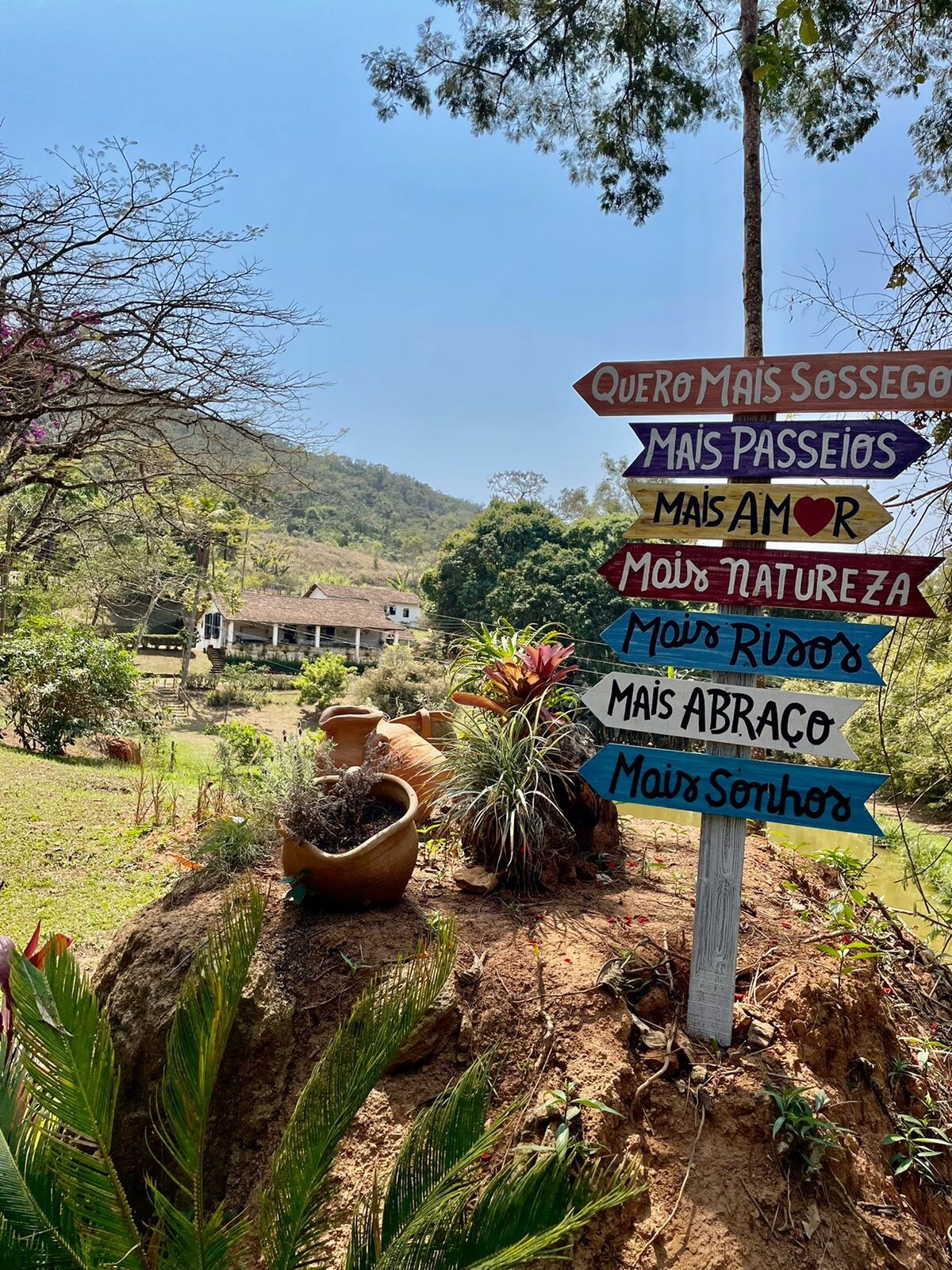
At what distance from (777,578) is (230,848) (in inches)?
104

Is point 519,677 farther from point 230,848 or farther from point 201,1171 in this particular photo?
point 201,1171


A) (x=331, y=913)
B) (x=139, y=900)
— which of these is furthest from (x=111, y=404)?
(x=331, y=913)

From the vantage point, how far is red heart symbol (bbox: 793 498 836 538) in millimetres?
2469

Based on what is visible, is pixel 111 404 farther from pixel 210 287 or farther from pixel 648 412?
pixel 648 412

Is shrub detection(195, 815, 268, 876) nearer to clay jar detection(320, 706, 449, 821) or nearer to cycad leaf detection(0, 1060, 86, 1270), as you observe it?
clay jar detection(320, 706, 449, 821)

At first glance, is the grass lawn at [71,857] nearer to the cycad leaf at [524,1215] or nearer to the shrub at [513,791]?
the shrub at [513,791]

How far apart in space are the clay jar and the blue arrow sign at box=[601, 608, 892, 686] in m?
1.96

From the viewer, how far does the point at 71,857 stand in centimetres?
588

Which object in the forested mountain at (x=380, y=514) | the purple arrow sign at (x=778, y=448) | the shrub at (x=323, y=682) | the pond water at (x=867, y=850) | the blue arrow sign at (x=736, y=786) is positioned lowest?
the pond water at (x=867, y=850)

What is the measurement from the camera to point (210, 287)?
5.26m

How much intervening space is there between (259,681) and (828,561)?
23.4m

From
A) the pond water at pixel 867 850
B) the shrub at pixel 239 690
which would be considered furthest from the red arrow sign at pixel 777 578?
the shrub at pixel 239 690

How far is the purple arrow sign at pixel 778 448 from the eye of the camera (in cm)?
240

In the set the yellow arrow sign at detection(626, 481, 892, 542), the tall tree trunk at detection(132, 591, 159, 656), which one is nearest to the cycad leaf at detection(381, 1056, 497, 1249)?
the yellow arrow sign at detection(626, 481, 892, 542)
